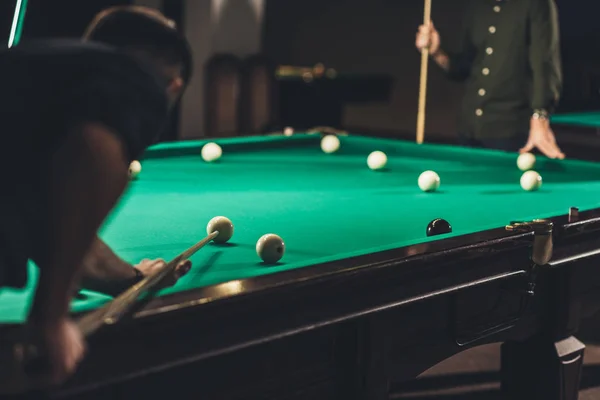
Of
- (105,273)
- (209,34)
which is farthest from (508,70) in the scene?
(209,34)

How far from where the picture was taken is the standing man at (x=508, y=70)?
3.79 metres

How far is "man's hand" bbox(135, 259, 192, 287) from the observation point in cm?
146

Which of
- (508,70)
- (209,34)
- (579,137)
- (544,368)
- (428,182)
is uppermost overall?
(209,34)

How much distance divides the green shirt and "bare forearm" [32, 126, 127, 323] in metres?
3.06

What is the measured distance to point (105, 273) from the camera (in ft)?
4.87

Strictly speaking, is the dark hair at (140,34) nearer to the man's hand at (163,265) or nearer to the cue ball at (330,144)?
the man's hand at (163,265)

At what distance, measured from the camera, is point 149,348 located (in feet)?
4.25

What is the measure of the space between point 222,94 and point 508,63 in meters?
3.43

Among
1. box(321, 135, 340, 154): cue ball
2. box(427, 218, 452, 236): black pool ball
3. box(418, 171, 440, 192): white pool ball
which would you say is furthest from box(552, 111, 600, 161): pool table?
box(427, 218, 452, 236): black pool ball

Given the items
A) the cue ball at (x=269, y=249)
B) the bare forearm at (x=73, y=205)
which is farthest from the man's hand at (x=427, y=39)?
the bare forearm at (x=73, y=205)

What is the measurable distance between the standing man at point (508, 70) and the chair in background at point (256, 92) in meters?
3.13

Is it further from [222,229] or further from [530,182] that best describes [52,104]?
[530,182]

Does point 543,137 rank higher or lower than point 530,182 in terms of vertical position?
higher

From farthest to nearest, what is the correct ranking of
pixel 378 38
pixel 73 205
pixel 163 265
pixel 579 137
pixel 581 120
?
pixel 378 38
pixel 581 120
pixel 579 137
pixel 163 265
pixel 73 205
